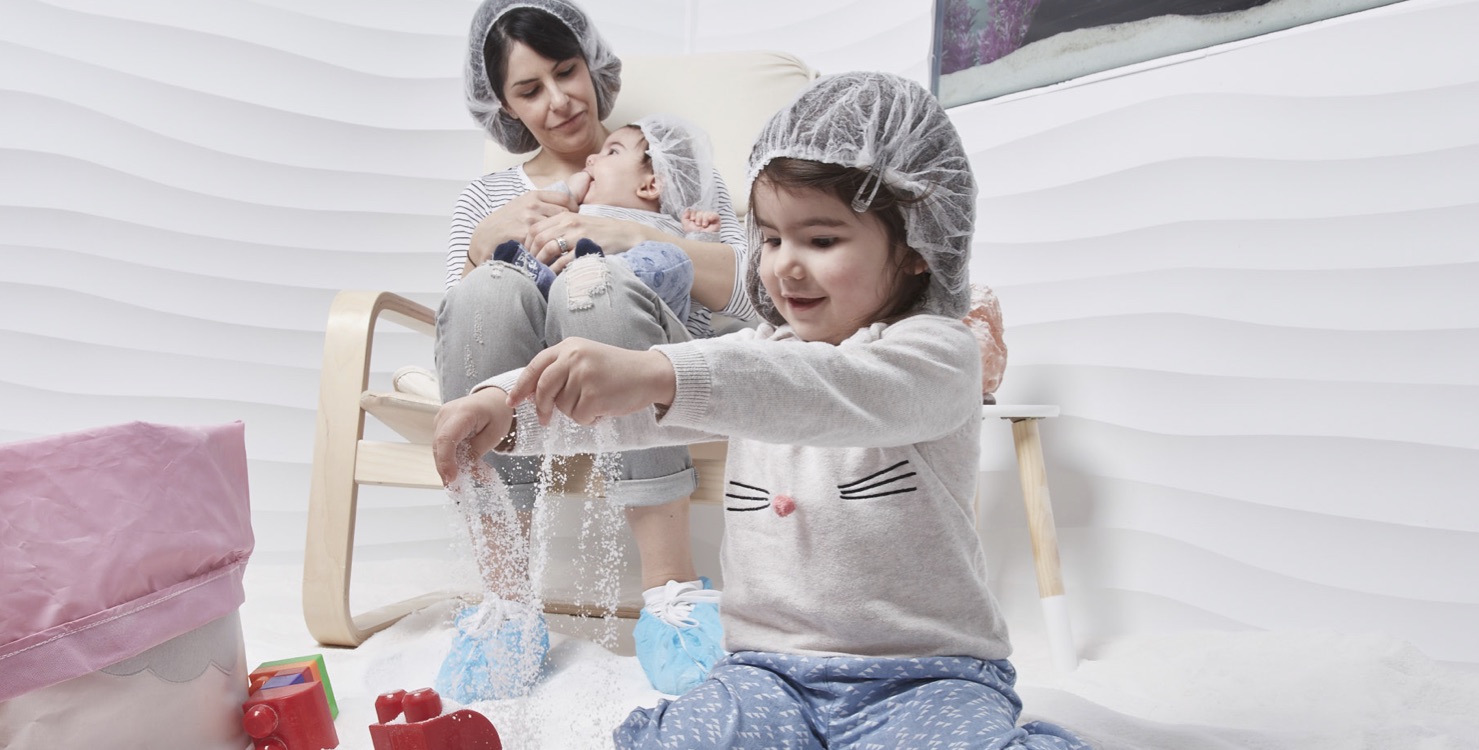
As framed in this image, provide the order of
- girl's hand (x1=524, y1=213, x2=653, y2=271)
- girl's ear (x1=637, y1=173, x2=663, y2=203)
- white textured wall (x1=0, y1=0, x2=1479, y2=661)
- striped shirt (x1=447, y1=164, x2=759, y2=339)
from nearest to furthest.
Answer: white textured wall (x1=0, y1=0, x2=1479, y2=661), girl's hand (x1=524, y1=213, x2=653, y2=271), striped shirt (x1=447, y1=164, x2=759, y2=339), girl's ear (x1=637, y1=173, x2=663, y2=203)

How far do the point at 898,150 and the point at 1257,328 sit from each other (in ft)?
2.90

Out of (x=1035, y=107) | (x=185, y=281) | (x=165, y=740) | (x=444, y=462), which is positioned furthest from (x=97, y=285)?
(x=1035, y=107)

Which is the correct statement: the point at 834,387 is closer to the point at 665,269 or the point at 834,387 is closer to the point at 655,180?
the point at 665,269

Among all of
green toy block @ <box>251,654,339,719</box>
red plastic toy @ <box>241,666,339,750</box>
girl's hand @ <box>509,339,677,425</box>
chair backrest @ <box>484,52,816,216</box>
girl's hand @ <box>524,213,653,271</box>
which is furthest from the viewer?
chair backrest @ <box>484,52,816,216</box>

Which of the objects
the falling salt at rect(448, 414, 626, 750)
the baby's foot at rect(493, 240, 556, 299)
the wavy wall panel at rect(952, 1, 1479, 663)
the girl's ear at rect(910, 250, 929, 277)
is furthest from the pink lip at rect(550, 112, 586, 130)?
the girl's ear at rect(910, 250, 929, 277)

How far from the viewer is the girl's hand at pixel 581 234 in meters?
1.51

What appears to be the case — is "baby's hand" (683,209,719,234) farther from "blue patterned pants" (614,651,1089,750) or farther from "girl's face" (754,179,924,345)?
"blue patterned pants" (614,651,1089,750)

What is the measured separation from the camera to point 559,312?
54.9 inches

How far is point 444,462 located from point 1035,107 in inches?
56.2

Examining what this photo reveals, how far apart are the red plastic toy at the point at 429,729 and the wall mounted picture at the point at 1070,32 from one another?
1448 millimetres

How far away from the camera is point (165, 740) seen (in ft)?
3.18

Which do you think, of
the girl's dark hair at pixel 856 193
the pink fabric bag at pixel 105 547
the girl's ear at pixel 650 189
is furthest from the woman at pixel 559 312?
the girl's dark hair at pixel 856 193

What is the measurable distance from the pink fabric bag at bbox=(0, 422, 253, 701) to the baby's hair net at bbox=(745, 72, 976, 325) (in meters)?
0.65

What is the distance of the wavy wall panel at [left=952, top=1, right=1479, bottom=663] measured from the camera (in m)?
1.36
